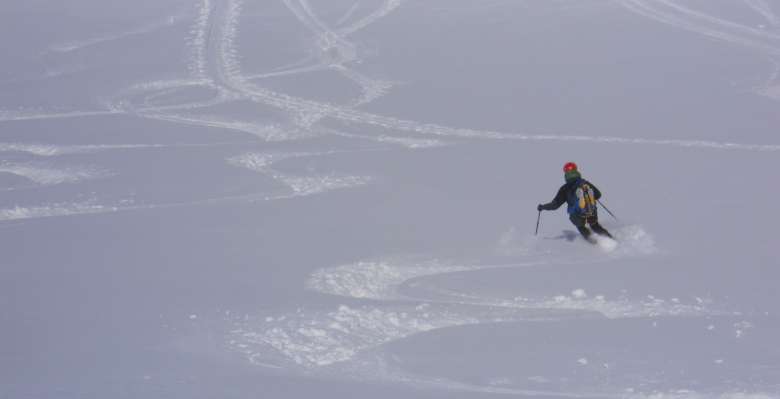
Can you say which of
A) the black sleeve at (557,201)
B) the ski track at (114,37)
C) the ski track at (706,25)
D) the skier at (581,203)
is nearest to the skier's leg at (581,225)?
the skier at (581,203)

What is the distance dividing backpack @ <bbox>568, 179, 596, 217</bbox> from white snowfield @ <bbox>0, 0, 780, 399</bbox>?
395 mm

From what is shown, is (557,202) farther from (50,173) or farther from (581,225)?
(50,173)

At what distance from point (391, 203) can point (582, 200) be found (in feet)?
7.54

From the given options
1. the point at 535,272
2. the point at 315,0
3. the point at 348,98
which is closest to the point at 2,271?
the point at 535,272

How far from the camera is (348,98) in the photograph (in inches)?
597

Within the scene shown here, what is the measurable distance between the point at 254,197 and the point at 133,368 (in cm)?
449

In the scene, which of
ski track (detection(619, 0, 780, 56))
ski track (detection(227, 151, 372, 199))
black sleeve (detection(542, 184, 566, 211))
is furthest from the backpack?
ski track (detection(619, 0, 780, 56))

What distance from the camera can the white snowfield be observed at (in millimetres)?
6605

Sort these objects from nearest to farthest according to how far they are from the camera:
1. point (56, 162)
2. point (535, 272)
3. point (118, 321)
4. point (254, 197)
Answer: point (118, 321), point (535, 272), point (254, 197), point (56, 162)

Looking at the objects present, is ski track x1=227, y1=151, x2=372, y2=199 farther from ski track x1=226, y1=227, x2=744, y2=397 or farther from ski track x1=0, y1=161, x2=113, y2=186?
ski track x1=226, y1=227, x2=744, y2=397

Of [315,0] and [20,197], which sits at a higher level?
[315,0]

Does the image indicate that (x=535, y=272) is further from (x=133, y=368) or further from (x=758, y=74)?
(x=758, y=74)

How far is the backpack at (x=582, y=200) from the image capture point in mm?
8969

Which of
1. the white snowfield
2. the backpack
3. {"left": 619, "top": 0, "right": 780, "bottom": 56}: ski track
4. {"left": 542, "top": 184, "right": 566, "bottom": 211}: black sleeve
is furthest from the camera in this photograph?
{"left": 619, "top": 0, "right": 780, "bottom": 56}: ski track
